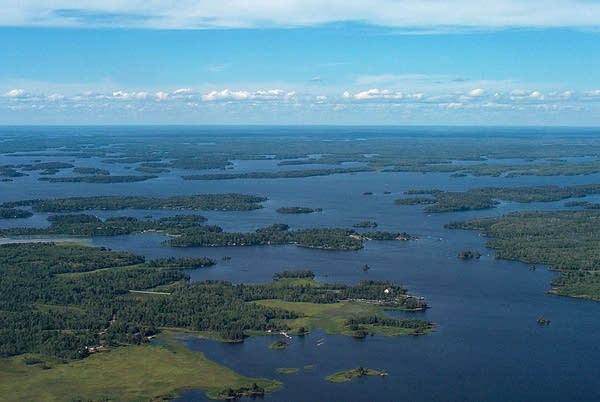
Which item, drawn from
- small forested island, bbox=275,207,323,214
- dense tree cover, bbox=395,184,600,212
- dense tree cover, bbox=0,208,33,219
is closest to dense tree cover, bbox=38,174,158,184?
dense tree cover, bbox=0,208,33,219

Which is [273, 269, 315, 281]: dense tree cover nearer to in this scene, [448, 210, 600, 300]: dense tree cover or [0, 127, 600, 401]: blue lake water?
[0, 127, 600, 401]: blue lake water

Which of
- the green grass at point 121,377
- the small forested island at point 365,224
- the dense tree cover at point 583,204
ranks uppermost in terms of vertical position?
the dense tree cover at point 583,204

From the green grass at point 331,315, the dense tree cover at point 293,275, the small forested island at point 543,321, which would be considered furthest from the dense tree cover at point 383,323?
the dense tree cover at point 293,275

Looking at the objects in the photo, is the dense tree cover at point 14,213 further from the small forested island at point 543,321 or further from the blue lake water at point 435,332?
the small forested island at point 543,321

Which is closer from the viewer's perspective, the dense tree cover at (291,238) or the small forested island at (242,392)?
the small forested island at (242,392)

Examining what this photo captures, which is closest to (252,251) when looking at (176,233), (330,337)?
(176,233)
